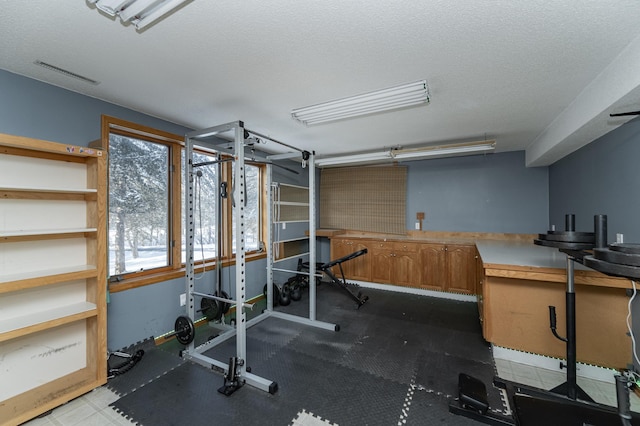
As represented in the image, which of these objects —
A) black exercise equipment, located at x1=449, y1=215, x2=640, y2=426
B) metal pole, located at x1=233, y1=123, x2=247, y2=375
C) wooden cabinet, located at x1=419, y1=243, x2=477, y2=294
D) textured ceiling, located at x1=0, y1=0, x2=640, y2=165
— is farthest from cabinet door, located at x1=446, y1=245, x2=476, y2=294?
metal pole, located at x1=233, y1=123, x2=247, y2=375

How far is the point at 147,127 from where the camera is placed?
281 centimetres

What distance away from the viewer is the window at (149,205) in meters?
2.70

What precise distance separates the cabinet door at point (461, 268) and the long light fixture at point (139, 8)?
448 cm

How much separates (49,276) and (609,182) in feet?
15.9

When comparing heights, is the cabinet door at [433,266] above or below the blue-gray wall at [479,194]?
below

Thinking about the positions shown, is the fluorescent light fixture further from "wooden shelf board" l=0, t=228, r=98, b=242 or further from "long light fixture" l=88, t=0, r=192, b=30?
"wooden shelf board" l=0, t=228, r=98, b=242

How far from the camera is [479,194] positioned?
4.64 metres

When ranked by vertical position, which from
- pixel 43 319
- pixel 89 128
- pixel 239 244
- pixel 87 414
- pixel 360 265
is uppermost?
pixel 89 128

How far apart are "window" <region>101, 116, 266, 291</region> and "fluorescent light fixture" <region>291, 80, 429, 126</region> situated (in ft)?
4.18

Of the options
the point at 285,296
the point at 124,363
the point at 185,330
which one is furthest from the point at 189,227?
the point at 285,296

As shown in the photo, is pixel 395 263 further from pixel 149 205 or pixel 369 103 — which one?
pixel 149 205

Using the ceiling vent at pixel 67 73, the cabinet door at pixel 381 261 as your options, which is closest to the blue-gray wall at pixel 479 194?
the cabinet door at pixel 381 261

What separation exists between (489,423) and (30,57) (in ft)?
13.1

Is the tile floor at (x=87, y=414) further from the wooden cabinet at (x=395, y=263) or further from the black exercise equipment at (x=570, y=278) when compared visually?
the wooden cabinet at (x=395, y=263)
